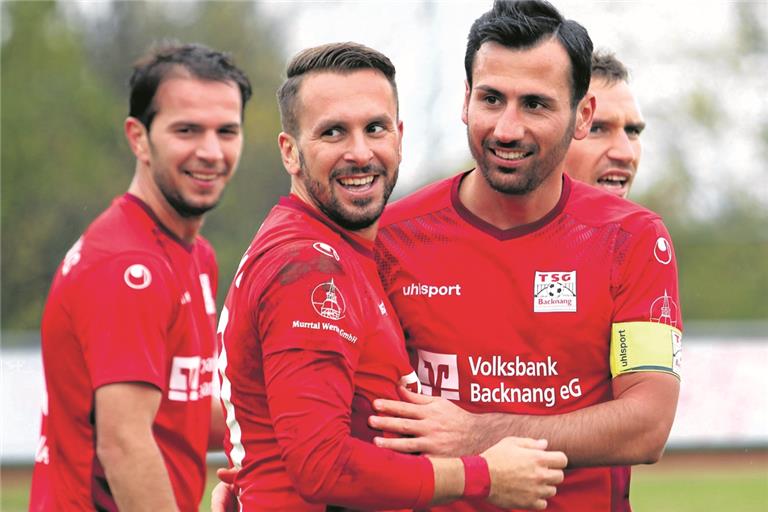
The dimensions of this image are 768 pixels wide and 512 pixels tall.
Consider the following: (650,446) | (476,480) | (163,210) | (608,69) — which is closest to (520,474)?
(476,480)

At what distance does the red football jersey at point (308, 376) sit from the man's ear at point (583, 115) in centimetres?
113

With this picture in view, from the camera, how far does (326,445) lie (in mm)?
3416

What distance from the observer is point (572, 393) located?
416 centimetres

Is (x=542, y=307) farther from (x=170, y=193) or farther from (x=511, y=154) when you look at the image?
(x=170, y=193)

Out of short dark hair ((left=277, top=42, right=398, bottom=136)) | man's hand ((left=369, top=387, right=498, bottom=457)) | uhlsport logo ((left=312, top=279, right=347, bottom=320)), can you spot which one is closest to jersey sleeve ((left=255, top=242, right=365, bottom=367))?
uhlsport logo ((left=312, top=279, right=347, bottom=320))

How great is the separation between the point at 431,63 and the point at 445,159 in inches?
77.6

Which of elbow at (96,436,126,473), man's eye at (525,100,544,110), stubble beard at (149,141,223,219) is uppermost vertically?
man's eye at (525,100,544,110)

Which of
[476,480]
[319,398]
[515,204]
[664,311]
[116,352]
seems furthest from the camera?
[116,352]

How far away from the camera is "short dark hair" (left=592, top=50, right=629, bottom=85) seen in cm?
545

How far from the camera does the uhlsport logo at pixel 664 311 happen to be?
4074 millimetres

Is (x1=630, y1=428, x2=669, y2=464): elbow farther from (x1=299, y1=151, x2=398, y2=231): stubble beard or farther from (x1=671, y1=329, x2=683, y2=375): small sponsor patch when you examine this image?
(x1=299, y1=151, x2=398, y2=231): stubble beard

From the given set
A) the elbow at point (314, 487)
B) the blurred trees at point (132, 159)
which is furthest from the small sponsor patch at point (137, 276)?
the blurred trees at point (132, 159)

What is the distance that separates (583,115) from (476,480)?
5.25ft

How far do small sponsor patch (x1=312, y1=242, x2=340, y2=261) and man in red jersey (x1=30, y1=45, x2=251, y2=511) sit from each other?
3.82 feet
